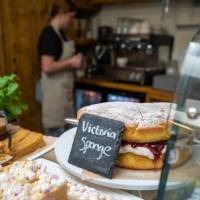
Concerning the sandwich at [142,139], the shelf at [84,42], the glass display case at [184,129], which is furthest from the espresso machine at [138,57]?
the glass display case at [184,129]

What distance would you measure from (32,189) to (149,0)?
2.50 meters

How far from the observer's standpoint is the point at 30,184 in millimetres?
610

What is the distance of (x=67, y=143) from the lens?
0.89m

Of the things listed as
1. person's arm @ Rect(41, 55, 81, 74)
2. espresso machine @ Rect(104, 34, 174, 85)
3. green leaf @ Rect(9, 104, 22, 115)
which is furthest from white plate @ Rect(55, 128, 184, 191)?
espresso machine @ Rect(104, 34, 174, 85)

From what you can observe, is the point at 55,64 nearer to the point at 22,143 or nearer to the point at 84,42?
the point at 84,42

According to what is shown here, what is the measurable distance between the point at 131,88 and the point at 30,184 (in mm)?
1932

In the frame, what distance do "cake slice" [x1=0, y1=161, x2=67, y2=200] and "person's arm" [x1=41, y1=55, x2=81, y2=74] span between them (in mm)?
1562

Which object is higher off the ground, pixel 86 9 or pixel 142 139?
pixel 86 9

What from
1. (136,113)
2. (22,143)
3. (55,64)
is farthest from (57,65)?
(136,113)

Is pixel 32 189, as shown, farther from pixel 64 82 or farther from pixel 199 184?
pixel 64 82

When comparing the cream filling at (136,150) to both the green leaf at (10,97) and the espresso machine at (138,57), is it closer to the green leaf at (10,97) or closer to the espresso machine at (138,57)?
the green leaf at (10,97)

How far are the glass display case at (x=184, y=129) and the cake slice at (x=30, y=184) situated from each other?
23cm

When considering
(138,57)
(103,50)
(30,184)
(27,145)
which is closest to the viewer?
(30,184)

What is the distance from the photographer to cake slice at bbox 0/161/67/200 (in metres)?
0.58
